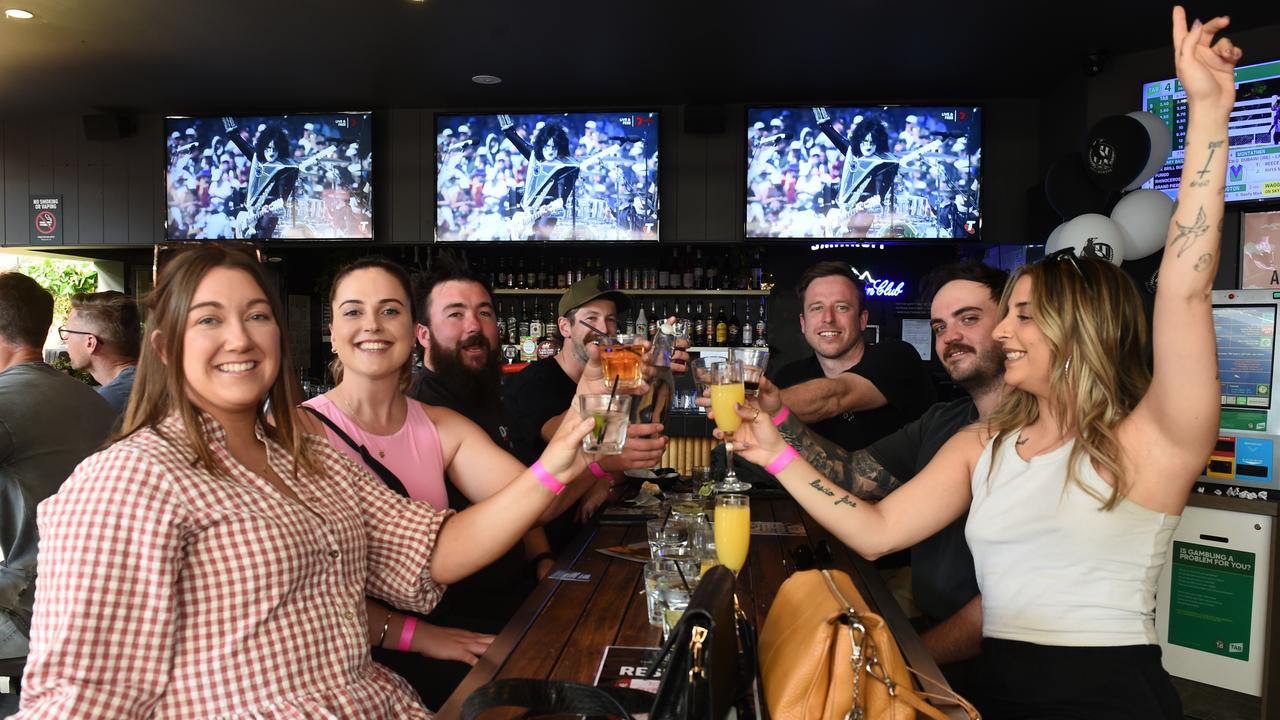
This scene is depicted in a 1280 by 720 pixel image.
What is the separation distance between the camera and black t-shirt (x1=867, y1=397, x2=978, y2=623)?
2303 millimetres

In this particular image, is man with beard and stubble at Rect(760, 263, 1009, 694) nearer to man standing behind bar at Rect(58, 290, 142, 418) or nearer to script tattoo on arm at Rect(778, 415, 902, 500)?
script tattoo on arm at Rect(778, 415, 902, 500)

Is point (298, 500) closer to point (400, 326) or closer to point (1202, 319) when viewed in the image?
point (400, 326)

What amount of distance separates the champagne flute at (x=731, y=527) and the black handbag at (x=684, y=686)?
50cm

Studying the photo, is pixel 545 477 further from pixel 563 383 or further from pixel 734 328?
pixel 734 328

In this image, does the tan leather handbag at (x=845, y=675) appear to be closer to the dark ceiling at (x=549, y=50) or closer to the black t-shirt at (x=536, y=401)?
the black t-shirt at (x=536, y=401)

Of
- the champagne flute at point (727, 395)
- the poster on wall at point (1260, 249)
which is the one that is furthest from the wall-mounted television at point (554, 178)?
the champagne flute at point (727, 395)

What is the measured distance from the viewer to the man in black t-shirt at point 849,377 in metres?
3.37

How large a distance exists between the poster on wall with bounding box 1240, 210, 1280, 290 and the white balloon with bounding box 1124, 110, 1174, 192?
2.10ft

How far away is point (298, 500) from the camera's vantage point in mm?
1522

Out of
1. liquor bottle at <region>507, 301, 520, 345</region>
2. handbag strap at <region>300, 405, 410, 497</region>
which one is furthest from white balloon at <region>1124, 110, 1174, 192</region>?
liquor bottle at <region>507, 301, 520, 345</region>

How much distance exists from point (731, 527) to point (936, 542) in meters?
0.86

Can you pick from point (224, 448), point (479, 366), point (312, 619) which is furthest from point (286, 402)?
point (479, 366)

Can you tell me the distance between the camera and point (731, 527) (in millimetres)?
1821

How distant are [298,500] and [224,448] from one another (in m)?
0.15
